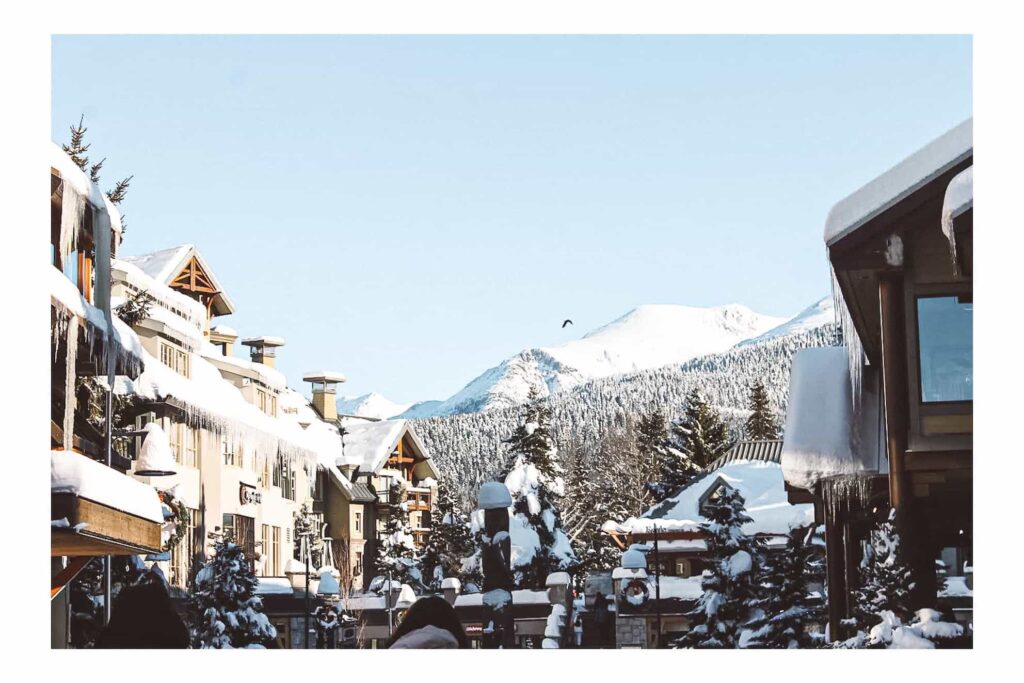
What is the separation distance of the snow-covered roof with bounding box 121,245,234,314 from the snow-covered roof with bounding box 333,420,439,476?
331 centimetres

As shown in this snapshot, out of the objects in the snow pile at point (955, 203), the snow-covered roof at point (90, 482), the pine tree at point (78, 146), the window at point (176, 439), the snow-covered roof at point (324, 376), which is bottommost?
the snow-covered roof at point (90, 482)

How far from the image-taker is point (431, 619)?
438 cm

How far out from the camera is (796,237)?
1370 cm

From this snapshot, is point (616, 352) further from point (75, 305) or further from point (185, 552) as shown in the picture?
point (75, 305)

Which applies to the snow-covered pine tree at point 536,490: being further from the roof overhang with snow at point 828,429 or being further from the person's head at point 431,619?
the person's head at point 431,619

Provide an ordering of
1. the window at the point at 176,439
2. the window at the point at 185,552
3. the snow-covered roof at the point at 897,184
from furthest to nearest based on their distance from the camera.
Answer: the window at the point at 176,439 → the window at the point at 185,552 → the snow-covered roof at the point at 897,184

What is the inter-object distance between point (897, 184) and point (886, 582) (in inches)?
108

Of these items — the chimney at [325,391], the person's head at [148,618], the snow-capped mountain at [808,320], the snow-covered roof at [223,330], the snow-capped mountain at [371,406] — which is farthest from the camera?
the snow-capped mountain at [371,406]

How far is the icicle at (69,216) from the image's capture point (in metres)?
9.27

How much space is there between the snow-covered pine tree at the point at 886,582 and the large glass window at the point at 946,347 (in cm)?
98

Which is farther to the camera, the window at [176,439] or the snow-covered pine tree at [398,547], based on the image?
the snow-covered pine tree at [398,547]

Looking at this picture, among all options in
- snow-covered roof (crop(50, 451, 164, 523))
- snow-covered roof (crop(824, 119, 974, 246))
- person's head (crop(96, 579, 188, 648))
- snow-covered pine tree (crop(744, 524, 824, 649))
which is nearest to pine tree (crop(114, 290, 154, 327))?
snow-covered roof (crop(50, 451, 164, 523))

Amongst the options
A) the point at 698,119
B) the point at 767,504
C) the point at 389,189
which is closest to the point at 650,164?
the point at 698,119

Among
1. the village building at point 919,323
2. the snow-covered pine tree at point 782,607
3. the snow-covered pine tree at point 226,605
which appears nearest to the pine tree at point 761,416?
the snow-covered pine tree at point 782,607
